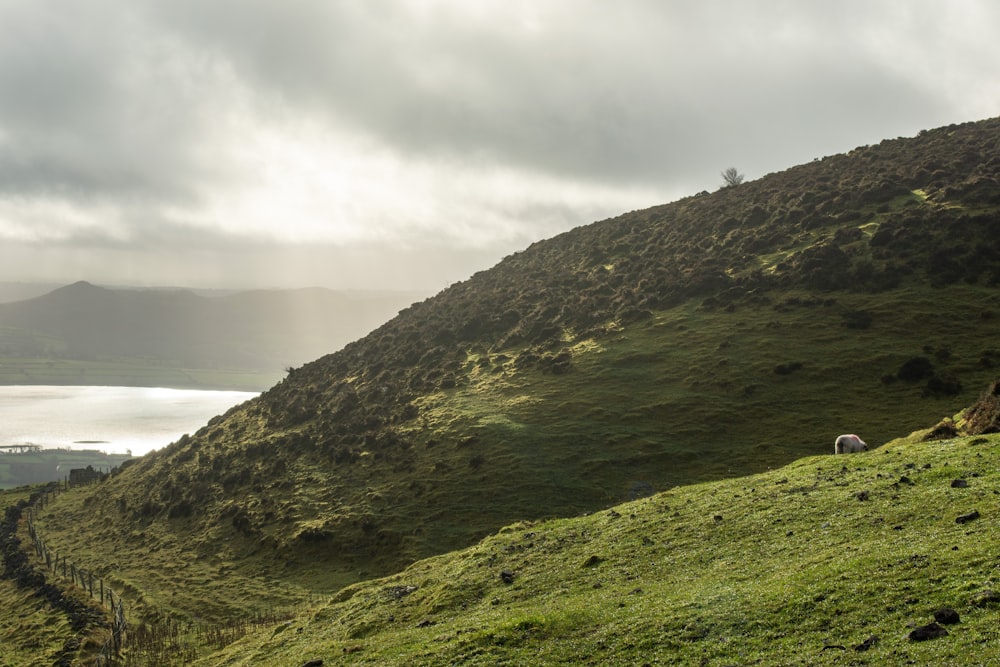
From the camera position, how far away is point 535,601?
21203 mm

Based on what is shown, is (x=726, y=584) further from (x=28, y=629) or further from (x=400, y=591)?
(x=28, y=629)

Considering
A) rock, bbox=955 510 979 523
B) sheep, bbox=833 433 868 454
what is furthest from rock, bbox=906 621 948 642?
sheep, bbox=833 433 868 454

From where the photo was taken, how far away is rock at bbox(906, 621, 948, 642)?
38.2 ft

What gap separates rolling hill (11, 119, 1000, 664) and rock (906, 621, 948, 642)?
6597 mm

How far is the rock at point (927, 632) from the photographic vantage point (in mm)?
11648

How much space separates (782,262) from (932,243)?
1319 cm

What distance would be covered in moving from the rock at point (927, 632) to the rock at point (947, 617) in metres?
0.18

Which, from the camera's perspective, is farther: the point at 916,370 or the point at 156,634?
the point at 916,370

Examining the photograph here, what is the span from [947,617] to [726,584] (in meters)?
5.82

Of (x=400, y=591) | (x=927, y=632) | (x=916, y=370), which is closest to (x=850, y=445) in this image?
(x=400, y=591)

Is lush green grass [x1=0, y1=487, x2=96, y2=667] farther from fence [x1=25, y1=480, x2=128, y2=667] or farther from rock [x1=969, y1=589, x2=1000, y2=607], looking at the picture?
rock [x1=969, y1=589, x2=1000, y2=607]

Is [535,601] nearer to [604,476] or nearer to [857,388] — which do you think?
[604,476]

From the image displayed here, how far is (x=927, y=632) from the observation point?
1177cm

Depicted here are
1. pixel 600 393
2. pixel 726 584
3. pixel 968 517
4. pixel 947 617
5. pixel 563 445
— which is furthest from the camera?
pixel 600 393
